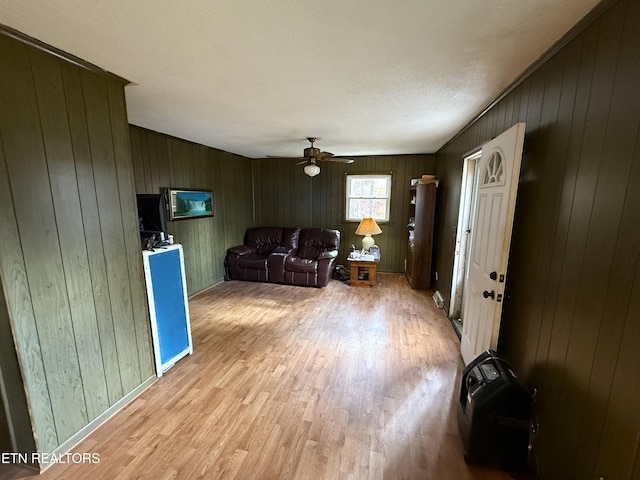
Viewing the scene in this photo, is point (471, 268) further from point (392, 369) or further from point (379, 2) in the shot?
point (379, 2)

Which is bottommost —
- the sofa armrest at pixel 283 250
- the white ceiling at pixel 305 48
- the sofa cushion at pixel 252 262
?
the sofa cushion at pixel 252 262

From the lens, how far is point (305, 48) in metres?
1.52

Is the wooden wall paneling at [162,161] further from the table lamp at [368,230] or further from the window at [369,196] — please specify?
the window at [369,196]

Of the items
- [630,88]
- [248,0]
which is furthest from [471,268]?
[248,0]

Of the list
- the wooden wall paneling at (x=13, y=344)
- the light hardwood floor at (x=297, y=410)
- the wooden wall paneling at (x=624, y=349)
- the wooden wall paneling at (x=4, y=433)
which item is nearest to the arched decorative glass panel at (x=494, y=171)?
the wooden wall paneling at (x=624, y=349)

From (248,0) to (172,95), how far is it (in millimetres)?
1458

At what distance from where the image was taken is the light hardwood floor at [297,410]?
5.18 feet

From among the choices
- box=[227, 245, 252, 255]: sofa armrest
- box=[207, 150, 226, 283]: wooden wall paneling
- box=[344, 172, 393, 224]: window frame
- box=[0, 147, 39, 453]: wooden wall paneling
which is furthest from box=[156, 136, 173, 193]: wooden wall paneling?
box=[344, 172, 393, 224]: window frame

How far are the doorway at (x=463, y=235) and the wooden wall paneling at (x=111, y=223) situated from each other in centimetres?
325

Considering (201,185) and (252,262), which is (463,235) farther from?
(201,185)

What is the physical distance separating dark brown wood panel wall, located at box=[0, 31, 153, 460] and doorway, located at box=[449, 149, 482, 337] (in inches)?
131

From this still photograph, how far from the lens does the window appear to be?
5586mm

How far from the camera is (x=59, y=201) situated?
160 cm

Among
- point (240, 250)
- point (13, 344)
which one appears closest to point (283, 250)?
point (240, 250)
